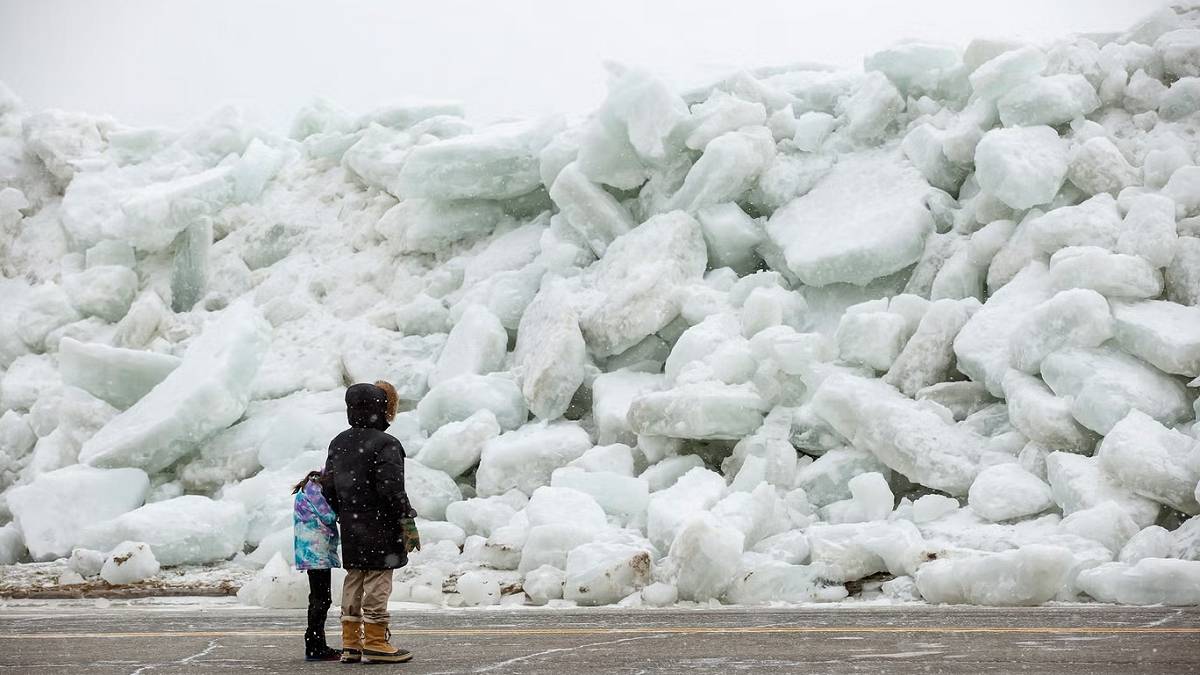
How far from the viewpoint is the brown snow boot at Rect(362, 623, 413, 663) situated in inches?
172

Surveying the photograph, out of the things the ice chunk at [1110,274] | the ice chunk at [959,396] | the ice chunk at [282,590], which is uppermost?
the ice chunk at [1110,274]

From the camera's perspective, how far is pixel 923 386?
8.61 meters

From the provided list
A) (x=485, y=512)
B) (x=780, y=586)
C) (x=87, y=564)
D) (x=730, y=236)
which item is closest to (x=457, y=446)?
(x=485, y=512)

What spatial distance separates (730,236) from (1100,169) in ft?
9.87

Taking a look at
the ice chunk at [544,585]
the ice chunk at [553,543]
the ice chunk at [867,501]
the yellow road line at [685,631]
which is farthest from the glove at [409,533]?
the ice chunk at [867,501]

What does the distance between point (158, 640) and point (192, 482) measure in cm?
504

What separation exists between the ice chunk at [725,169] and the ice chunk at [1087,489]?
165 inches

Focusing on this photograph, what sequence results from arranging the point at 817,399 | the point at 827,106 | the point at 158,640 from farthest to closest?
the point at 827,106 < the point at 817,399 < the point at 158,640

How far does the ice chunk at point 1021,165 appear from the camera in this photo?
9.18 metres

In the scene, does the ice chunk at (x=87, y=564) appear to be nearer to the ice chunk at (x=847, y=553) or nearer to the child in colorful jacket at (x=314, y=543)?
the child in colorful jacket at (x=314, y=543)

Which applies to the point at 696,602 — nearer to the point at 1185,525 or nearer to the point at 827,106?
the point at 1185,525

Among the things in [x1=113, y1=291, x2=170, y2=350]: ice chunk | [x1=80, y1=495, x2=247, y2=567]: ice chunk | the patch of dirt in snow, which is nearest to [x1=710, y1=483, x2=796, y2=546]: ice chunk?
the patch of dirt in snow

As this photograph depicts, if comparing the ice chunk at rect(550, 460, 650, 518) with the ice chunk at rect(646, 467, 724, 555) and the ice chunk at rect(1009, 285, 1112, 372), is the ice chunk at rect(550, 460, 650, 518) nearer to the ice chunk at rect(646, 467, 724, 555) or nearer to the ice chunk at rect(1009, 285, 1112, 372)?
the ice chunk at rect(646, 467, 724, 555)

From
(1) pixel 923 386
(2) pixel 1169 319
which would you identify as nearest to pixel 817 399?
(1) pixel 923 386
